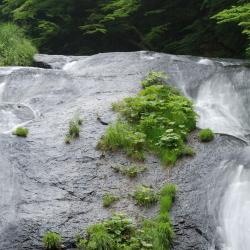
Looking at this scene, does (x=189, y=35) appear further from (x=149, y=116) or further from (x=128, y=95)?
(x=149, y=116)

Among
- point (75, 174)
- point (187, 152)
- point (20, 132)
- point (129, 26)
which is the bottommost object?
point (129, 26)

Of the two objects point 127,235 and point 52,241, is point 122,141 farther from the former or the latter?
point 52,241

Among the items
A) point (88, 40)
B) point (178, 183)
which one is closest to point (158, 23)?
point (88, 40)

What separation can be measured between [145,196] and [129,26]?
12887 mm

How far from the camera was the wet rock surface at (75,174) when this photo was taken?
8039mm

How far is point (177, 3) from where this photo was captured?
19000 millimetres

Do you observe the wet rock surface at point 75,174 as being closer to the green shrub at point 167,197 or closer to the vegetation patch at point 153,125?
the green shrub at point 167,197

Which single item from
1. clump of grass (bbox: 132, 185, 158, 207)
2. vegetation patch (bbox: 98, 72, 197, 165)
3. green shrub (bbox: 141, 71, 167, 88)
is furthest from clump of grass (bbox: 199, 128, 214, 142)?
green shrub (bbox: 141, 71, 167, 88)

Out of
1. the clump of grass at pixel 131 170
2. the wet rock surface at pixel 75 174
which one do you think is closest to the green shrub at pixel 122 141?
the wet rock surface at pixel 75 174

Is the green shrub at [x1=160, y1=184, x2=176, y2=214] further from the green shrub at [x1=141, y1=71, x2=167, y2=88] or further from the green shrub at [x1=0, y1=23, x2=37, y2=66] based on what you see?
the green shrub at [x1=0, y1=23, x2=37, y2=66]

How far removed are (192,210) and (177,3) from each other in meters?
12.4

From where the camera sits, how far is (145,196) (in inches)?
343

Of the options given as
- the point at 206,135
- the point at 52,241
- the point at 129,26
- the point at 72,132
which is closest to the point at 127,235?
the point at 52,241

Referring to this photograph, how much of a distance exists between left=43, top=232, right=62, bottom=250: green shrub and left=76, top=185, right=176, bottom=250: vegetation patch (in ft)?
1.02
